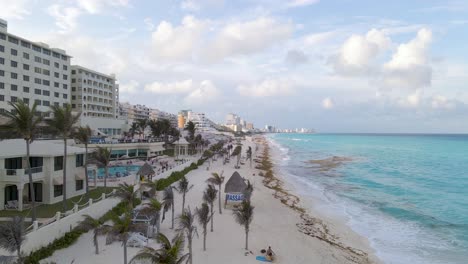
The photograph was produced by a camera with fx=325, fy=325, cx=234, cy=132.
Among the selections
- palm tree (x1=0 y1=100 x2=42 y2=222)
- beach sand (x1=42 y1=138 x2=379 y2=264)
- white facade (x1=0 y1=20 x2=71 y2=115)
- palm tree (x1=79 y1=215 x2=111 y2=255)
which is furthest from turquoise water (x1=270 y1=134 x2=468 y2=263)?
white facade (x1=0 y1=20 x2=71 y2=115)

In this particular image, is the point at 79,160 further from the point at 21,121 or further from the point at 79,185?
the point at 21,121

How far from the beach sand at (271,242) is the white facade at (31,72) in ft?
135

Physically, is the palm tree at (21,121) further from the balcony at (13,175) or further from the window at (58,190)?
the window at (58,190)

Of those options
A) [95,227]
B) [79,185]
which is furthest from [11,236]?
[79,185]

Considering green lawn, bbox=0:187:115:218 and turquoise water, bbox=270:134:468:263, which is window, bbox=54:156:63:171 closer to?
green lawn, bbox=0:187:115:218

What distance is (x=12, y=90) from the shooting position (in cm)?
5309

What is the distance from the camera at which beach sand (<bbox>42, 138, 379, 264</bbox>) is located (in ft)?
54.6

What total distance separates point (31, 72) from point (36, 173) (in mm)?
43717

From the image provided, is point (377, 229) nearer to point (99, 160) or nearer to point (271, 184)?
point (271, 184)

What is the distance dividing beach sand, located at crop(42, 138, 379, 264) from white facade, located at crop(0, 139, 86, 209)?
19.9 feet

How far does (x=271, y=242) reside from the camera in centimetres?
2056

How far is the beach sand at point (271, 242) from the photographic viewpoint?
16.6 meters

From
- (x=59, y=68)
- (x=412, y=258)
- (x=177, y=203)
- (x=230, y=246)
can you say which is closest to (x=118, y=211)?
(x=177, y=203)

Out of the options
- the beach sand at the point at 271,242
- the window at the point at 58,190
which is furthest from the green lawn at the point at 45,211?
the beach sand at the point at 271,242
